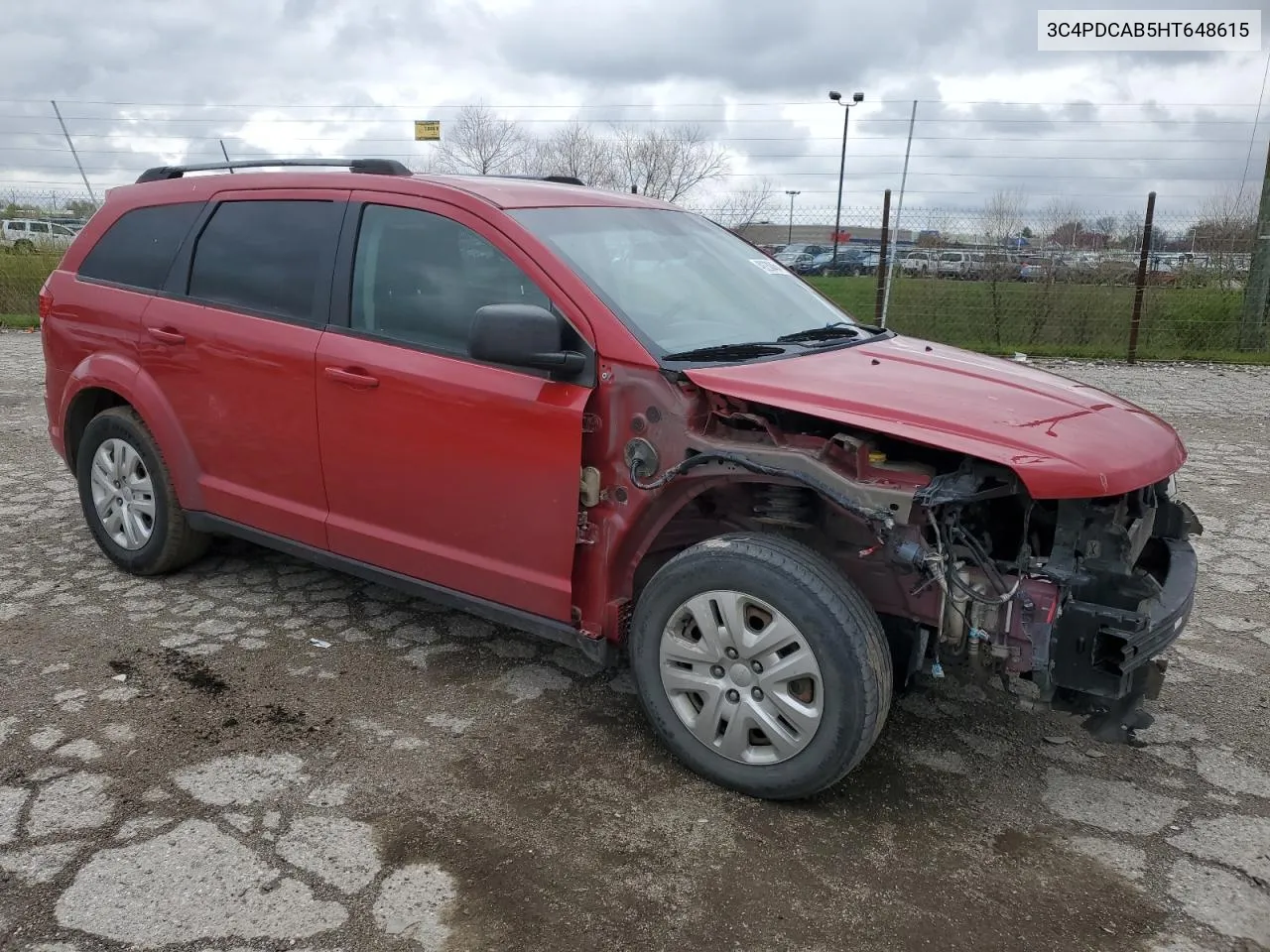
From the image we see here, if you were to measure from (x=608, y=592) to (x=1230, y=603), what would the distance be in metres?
3.07

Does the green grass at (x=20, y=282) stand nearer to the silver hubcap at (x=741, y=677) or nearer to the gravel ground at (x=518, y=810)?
the gravel ground at (x=518, y=810)

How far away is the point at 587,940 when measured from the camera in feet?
7.89

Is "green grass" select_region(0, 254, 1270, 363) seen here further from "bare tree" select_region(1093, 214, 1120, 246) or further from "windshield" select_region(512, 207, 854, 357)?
"windshield" select_region(512, 207, 854, 357)

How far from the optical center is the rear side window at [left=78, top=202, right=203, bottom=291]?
14.4 feet

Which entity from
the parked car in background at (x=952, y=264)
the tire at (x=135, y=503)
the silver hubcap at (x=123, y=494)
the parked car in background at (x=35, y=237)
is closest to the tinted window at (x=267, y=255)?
the tire at (x=135, y=503)

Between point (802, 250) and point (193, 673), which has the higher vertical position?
point (802, 250)

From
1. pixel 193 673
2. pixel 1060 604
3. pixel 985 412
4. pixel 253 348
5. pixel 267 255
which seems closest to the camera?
pixel 1060 604

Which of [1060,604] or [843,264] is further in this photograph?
[843,264]

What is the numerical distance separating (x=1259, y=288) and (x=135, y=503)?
13322mm

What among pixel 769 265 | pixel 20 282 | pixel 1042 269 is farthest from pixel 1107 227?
pixel 20 282

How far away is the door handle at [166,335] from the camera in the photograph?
4.20 meters

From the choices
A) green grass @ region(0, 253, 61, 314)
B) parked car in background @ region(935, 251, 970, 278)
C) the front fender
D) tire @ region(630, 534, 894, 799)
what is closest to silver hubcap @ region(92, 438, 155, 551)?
the front fender

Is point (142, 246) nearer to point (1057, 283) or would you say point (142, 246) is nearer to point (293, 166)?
point (293, 166)

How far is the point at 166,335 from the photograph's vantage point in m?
4.25
